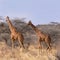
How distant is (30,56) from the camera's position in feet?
65.6

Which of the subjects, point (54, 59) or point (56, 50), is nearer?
point (54, 59)

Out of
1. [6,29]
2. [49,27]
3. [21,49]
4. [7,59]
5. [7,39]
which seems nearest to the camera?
[7,59]

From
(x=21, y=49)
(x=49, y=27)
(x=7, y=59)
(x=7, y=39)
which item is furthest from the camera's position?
(x=49, y=27)

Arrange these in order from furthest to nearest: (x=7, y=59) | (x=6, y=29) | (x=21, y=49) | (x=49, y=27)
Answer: (x=49, y=27)
(x=6, y=29)
(x=21, y=49)
(x=7, y=59)

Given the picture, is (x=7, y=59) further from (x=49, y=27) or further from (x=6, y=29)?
(x=49, y=27)

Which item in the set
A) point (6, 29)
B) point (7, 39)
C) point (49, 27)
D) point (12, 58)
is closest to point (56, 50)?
point (12, 58)

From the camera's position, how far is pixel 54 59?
20.3 m

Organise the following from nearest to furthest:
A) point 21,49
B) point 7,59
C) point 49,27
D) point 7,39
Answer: point 7,59 → point 21,49 → point 7,39 → point 49,27

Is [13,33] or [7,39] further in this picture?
[7,39]

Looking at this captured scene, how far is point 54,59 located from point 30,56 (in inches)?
46.4

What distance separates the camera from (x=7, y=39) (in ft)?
94.4

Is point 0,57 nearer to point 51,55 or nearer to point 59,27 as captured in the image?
point 51,55

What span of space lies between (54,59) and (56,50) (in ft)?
6.24

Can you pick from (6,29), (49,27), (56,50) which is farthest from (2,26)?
(56,50)
